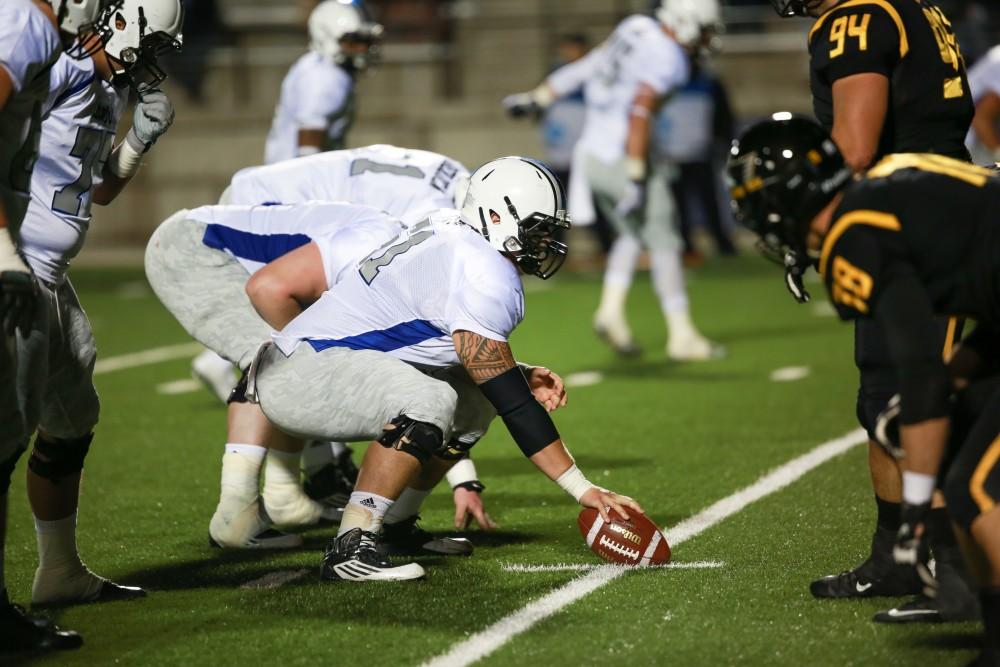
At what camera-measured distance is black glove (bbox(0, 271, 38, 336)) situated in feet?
12.3

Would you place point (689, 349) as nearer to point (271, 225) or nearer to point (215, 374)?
point (215, 374)

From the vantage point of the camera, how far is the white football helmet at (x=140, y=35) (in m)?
4.50

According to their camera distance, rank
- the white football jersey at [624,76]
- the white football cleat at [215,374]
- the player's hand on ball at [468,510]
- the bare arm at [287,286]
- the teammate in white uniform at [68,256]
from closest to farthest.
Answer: the teammate in white uniform at [68,256]
the bare arm at [287,286]
the player's hand on ball at [468,510]
the white football cleat at [215,374]
the white football jersey at [624,76]

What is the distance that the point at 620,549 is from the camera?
4805 mm

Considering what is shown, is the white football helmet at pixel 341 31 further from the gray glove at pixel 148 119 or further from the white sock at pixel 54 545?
the white sock at pixel 54 545

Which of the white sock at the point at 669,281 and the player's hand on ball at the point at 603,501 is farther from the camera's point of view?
the white sock at the point at 669,281

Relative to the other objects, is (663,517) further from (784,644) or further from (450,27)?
(450,27)

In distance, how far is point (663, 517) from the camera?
5711 millimetres

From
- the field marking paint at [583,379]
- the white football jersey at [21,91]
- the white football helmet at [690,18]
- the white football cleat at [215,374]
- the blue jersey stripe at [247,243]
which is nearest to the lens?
the white football jersey at [21,91]

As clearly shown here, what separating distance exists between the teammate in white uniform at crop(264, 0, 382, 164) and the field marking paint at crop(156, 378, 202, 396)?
5.06 feet

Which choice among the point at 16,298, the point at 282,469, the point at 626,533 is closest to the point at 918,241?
the point at 626,533

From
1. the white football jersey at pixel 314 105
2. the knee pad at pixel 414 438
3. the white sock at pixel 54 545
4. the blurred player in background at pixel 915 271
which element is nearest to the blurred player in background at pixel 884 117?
the blurred player in background at pixel 915 271

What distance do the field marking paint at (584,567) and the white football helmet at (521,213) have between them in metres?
0.93

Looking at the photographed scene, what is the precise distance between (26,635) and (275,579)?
0.94 meters
